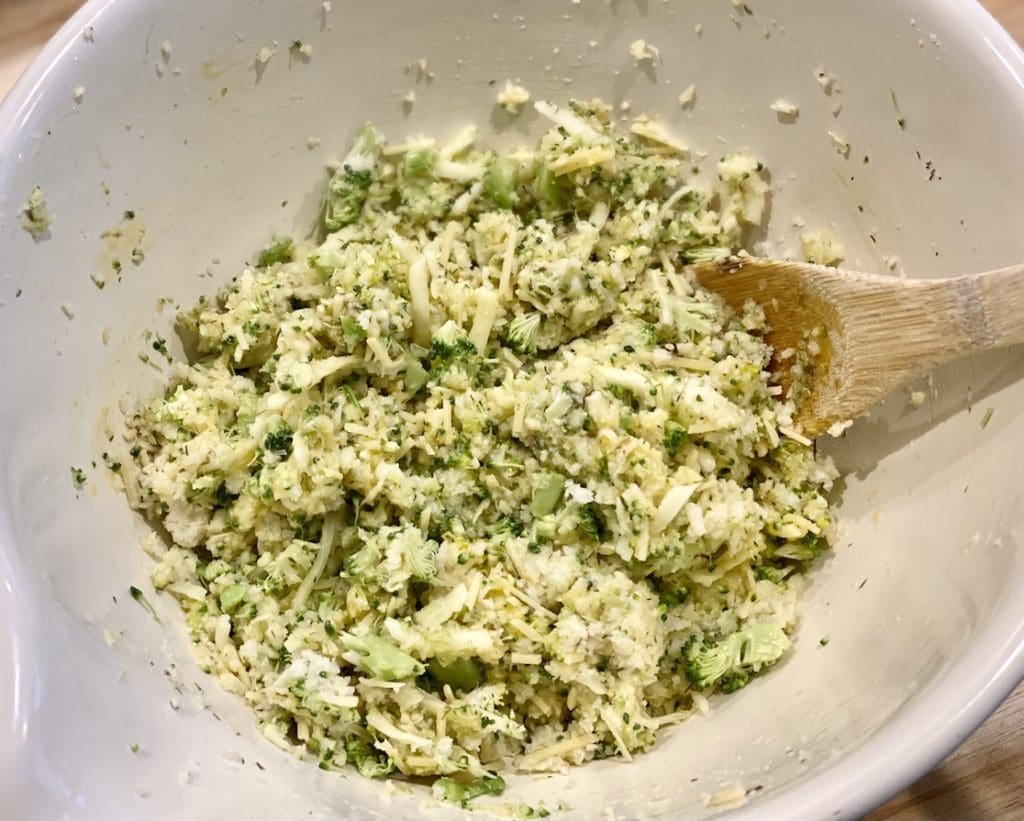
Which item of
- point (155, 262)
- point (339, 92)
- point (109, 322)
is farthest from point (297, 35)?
point (109, 322)

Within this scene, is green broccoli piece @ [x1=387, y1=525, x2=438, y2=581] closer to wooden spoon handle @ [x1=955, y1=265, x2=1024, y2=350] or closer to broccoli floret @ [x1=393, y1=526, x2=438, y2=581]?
broccoli floret @ [x1=393, y1=526, x2=438, y2=581]

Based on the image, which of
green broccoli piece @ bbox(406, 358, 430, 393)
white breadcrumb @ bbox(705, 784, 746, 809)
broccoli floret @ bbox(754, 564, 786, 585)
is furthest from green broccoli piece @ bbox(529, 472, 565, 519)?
white breadcrumb @ bbox(705, 784, 746, 809)

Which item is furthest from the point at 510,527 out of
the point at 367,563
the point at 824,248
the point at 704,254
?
the point at 824,248

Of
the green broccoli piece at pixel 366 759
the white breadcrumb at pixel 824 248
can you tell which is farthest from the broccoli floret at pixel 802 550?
the green broccoli piece at pixel 366 759

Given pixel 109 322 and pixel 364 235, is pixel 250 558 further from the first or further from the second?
pixel 364 235

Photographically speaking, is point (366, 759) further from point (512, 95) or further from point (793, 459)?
point (512, 95)

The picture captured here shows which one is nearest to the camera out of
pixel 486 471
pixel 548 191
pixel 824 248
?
pixel 486 471

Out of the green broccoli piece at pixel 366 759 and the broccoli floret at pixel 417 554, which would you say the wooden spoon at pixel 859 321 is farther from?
the green broccoli piece at pixel 366 759
